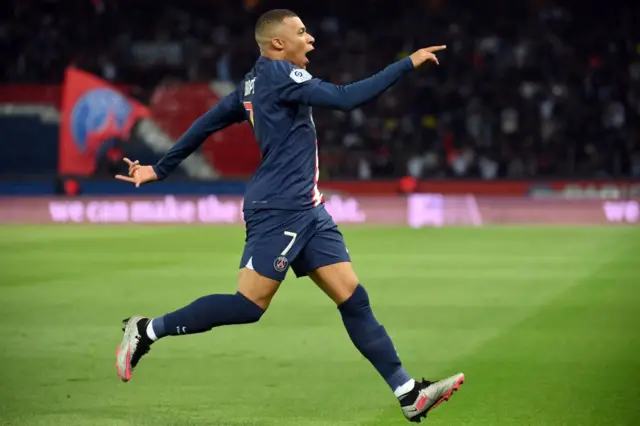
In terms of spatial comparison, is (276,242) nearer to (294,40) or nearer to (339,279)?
(339,279)

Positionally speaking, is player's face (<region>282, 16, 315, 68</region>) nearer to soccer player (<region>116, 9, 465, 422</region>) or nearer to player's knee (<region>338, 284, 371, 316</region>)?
soccer player (<region>116, 9, 465, 422</region>)

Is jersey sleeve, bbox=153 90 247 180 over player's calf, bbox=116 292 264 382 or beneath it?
over

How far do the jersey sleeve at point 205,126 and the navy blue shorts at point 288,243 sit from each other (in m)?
0.58

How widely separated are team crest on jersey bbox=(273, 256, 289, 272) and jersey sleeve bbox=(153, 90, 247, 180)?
0.84 meters

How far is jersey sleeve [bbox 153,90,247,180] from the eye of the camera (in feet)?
22.2

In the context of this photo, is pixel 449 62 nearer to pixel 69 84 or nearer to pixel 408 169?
pixel 408 169

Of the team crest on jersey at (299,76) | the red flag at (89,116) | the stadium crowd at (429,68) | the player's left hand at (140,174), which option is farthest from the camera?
the red flag at (89,116)

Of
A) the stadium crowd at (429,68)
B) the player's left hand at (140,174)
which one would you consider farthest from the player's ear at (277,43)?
the stadium crowd at (429,68)

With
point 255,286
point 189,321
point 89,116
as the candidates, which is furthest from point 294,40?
point 89,116

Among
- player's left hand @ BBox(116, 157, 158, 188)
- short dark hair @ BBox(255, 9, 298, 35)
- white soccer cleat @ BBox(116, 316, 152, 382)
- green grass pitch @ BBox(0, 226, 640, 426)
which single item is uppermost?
short dark hair @ BBox(255, 9, 298, 35)

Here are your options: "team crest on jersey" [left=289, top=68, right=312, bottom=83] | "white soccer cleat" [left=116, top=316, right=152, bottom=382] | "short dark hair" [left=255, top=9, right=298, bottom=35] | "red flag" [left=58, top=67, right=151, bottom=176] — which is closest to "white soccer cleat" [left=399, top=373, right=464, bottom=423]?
"white soccer cleat" [left=116, top=316, right=152, bottom=382]

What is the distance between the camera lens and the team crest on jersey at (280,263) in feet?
21.0

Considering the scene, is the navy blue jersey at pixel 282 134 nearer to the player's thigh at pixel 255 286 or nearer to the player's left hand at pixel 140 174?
the player's thigh at pixel 255 286

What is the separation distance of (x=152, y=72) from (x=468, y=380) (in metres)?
26.1
